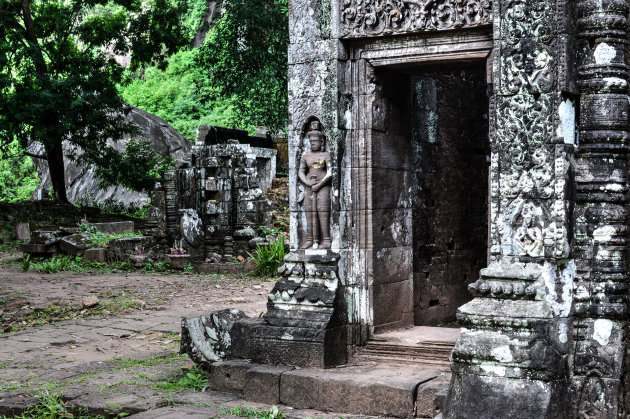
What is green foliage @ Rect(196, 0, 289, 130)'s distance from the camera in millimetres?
22344

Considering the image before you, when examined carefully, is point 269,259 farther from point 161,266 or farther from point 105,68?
point 105,68

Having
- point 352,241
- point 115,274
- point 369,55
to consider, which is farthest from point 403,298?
point 115,274

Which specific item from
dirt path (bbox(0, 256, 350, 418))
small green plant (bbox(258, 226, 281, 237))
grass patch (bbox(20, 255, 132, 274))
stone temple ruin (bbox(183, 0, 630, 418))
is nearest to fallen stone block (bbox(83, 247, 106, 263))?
grass patch (bbox(20, 255, 132, 274))

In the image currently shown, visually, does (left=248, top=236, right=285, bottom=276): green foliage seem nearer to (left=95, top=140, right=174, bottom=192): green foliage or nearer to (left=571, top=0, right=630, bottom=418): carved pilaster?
(left=95, top=140, right=174, bottom=192): green foliage

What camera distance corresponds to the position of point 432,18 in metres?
6.00

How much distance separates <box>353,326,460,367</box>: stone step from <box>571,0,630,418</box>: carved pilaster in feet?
4.44

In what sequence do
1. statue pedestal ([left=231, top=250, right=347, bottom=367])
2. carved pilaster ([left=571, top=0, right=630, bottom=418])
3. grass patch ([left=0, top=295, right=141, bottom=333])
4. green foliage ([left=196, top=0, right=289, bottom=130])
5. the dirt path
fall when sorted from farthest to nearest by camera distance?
green foliage ([left=196, top=0, right=289, bottom=130]), grass patch ([left=0, top=295, right=141, bottom=333]), statue pedestal ([left=231, top=250, right=347, bottom=367]), the dirt path, carved pilaster ([left=571, top=0, right=630, bottom=418])

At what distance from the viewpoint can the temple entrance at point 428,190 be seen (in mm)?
6820

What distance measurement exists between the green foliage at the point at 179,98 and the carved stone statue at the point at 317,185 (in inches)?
906

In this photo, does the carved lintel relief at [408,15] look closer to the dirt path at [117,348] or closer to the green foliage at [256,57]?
the dirt path at [117,348]

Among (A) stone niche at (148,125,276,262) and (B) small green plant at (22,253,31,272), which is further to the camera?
(A) stone niche at (148,125,276,262)

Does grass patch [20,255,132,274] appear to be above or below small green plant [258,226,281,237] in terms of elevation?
below

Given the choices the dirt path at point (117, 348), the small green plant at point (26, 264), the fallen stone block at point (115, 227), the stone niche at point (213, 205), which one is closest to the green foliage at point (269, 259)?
the dirt path at point (117, 348)

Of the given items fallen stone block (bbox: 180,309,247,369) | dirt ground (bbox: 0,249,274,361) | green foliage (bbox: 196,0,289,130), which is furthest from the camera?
green foliage (bbox: 196,0,289,130)
